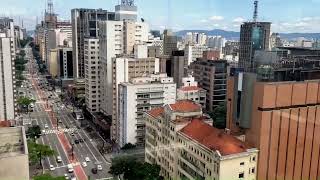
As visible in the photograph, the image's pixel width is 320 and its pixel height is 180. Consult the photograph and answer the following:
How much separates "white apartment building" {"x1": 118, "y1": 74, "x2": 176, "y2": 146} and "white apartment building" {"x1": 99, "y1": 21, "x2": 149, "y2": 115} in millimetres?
1525

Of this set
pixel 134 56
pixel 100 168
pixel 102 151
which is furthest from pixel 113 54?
pixel 100 168

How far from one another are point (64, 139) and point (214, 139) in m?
4.69

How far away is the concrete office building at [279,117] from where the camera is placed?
443cm

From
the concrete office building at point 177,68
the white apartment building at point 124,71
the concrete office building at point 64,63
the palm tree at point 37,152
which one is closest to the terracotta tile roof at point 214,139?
the palm tree at point 37,152

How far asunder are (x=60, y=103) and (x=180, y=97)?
473cm

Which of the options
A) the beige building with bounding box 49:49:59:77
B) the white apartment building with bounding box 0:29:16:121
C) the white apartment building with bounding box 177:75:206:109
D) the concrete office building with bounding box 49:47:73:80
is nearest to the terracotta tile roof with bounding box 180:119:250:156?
the white apartment building with bounding box 177:75:206:109

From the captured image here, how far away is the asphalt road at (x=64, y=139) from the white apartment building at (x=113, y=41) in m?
1.19

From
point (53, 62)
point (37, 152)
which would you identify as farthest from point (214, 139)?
point (53, 62)

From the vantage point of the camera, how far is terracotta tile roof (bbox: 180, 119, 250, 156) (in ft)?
14.6

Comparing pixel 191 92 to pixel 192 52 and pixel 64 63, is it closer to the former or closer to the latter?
pixel 64 63

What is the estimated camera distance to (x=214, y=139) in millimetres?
4633

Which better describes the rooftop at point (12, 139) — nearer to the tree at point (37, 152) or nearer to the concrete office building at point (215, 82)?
the tree at point (37, 152)

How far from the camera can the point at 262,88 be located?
4.36 meters

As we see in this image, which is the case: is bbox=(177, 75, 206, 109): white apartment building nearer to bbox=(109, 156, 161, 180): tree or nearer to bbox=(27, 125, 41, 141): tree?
bbox=(27, 125, 41, 141): tree
